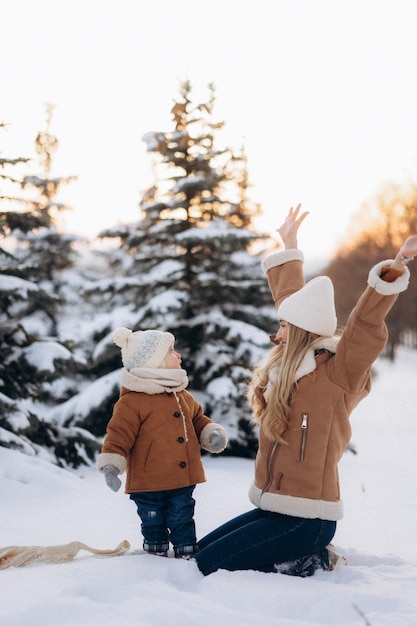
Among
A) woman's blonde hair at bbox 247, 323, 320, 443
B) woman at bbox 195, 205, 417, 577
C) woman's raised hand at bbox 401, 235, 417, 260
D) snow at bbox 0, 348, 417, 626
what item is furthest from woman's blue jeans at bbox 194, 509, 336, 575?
woman's raised hand at bbox 401, 235, 417, 260

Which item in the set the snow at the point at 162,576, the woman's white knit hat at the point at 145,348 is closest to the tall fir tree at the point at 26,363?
the snow at the point at 162,576

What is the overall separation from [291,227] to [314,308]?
95cm

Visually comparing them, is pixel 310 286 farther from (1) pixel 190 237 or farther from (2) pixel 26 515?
(1) pixel 190 237

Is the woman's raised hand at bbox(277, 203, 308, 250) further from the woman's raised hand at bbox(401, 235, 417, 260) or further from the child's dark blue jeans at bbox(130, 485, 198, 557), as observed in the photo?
the child's dark blue jeans at bbox(130, 485, 198, 557)

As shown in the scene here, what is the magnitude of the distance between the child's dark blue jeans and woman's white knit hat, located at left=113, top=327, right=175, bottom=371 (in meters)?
0.76

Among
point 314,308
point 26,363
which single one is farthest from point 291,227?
point 26,363

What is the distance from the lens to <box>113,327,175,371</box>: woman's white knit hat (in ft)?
13.2

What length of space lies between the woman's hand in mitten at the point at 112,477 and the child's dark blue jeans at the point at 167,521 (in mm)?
325

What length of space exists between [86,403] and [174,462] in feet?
21.9

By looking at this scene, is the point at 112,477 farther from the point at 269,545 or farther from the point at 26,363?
the point at 26,363

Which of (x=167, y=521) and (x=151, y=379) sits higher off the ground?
(x=151, y=379)

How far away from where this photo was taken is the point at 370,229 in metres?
42.0

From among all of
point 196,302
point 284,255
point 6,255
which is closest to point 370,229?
point 196,302

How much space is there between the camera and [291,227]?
449cm
